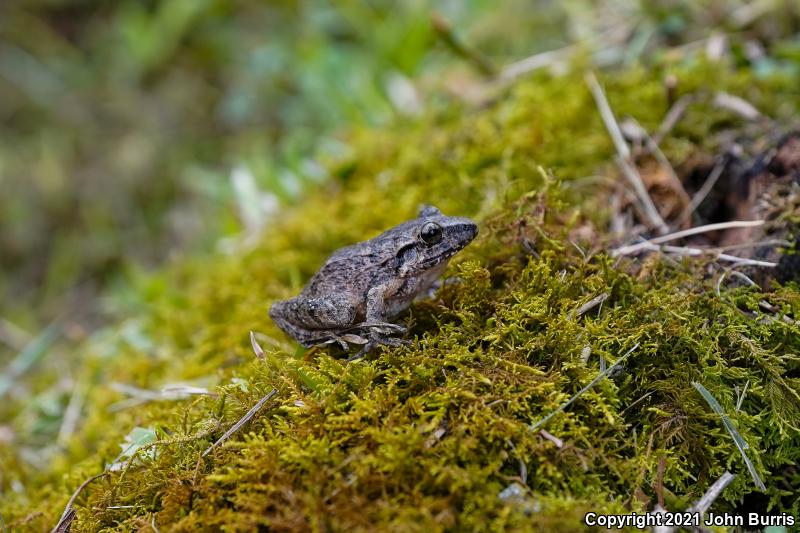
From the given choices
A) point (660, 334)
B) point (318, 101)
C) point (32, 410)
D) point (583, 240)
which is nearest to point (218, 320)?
point (32, 410)

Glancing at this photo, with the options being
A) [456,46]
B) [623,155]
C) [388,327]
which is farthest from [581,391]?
[456,46]

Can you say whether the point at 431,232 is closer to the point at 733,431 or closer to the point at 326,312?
the point at 326,312

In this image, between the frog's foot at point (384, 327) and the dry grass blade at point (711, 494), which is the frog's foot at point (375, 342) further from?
the dry grass blade at point (711, 494)

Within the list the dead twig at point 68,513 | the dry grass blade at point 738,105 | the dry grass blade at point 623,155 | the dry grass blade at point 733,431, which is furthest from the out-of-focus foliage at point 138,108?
the dry grass blade at point 733,431

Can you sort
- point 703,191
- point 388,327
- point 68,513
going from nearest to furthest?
point 68,513 → point 388,327 → point 703,191

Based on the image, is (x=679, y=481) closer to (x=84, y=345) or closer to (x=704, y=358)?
(x=704, y=358)

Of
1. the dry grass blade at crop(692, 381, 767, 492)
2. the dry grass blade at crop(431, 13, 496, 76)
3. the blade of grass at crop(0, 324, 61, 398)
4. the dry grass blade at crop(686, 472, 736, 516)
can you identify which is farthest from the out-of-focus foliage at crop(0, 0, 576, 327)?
the dry grass blade at crop(686, 472, 736, 516)
